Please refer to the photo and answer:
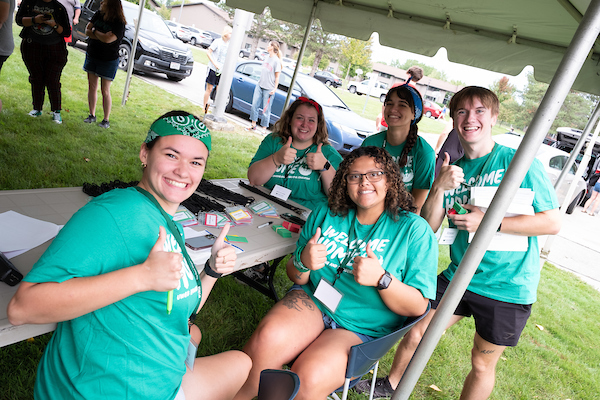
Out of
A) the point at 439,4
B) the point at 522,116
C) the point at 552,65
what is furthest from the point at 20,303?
the point at 522,116

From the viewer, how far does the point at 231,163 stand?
5895 millimetres

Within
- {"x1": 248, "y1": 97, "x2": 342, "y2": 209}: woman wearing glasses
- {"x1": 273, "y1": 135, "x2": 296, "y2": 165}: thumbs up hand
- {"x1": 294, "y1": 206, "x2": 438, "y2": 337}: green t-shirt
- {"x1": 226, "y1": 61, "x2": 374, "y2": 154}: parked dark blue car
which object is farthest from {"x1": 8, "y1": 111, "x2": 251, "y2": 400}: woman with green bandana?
{"x1": 226, "y1": 61, "x2": 374, "y2": 154}: parked dark blue car

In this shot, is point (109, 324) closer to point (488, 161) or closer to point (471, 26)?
point (488, 161)

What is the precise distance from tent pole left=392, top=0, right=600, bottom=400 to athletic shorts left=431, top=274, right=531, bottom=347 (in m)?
0.69

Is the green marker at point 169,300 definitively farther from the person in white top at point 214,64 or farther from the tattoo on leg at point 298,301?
the person in white top at point 214,64

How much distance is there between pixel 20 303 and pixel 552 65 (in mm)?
4182

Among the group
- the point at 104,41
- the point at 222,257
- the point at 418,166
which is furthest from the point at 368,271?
the point at 104,41

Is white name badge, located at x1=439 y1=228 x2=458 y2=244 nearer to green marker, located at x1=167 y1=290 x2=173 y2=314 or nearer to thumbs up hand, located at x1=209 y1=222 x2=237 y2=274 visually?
thumbs up hand, located at x1=209 y1=222 x2=237 y2=274

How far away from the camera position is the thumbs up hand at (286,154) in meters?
2.70

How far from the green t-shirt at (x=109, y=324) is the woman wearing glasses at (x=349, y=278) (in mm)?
714

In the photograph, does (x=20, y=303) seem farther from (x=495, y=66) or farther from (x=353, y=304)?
(x=495, y=66)

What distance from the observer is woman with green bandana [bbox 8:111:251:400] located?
91 centimetres

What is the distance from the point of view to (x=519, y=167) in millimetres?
1317

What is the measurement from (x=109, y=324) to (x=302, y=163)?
2.04 metres
